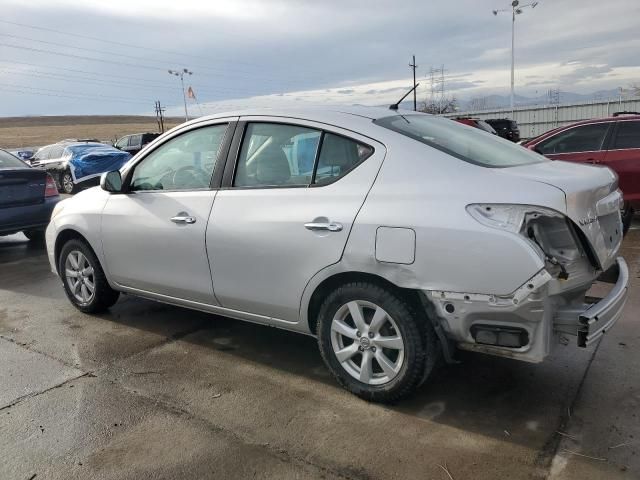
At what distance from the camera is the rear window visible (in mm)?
7937

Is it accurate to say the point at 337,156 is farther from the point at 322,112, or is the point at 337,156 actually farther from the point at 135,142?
the point at 135,142

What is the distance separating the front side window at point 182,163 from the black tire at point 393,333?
1.36 meters

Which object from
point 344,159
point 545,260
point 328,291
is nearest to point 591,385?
point 545,260

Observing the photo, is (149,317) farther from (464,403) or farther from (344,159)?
(464,403)

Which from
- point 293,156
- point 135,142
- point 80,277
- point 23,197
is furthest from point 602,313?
point 135,142

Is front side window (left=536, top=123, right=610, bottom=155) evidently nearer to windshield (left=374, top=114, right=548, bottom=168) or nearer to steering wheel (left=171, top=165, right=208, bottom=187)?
windshield (left=374, top=114, right=548, bottom=168)

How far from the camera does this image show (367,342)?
3172 millimetres

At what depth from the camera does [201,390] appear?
354 centimetres

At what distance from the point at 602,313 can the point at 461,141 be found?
4.31ft

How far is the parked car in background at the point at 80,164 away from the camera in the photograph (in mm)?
16219

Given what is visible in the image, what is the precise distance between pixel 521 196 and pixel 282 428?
1.75 m

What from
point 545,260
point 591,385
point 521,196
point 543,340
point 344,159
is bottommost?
point 591,385

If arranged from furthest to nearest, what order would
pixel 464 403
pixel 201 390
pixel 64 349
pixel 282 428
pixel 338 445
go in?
pixel 64 349
pixel 201 390
pixel 464 403
pixel 282 428
pixel 338 445

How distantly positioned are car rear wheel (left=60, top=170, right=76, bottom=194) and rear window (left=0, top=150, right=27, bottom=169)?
8365 mm
